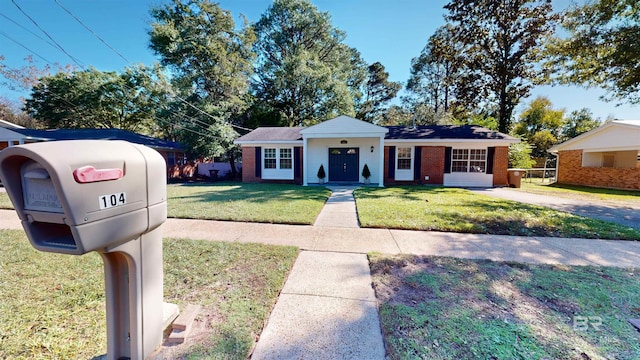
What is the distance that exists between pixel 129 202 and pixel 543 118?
4349cm

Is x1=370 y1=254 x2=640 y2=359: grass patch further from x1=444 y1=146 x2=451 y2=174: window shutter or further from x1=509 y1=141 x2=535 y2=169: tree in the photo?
x1=509 y1=141 x2=535 y2=169: tree

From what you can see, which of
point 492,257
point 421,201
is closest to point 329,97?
point 421,201

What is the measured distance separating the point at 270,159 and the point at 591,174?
19856 mm

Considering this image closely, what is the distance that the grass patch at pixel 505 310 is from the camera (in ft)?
6.97

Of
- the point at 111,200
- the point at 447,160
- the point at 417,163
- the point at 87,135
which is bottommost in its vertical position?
the point at 111,200

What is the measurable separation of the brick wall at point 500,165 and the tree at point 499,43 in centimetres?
651

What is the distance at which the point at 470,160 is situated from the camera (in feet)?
45.6

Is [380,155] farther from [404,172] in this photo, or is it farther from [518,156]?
[518,156]

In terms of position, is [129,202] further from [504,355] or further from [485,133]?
[485,133]

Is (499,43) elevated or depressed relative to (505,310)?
elevated

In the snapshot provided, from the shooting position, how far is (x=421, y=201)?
8656 mm

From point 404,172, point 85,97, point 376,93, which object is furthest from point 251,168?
point 376,93

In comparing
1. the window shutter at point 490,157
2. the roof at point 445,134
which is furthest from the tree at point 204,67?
the window shutter at point 490,157

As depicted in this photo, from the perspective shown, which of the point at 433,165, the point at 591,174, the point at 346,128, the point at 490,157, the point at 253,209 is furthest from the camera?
the point at 591,174
